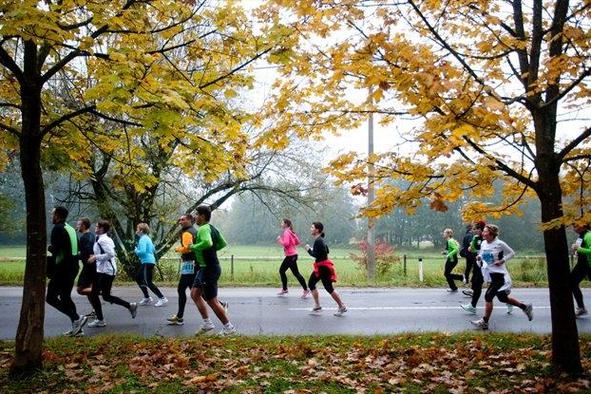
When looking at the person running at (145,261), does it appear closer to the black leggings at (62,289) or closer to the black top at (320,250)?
the black leggings at (62,289)

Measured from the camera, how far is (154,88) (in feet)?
13.7

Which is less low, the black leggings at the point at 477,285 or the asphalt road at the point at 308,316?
the black leggings at the point at 477,285

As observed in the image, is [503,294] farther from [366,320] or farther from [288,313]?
[288,313]

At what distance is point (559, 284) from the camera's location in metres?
4.99

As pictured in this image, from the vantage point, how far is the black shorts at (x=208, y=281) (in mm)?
6922

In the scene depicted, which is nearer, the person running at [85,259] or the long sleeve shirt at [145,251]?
the person running at [85,259]

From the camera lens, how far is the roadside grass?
15.4ft

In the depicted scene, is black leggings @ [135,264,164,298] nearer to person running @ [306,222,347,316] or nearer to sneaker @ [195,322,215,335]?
sneaker @ [195,322,215,335]

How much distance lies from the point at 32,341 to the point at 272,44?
13.4 ft

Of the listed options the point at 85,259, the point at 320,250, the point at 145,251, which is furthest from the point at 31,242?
the point at 320,250

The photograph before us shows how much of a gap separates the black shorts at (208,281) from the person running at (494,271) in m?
4.48

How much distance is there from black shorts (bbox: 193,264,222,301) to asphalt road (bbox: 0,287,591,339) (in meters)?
0.95

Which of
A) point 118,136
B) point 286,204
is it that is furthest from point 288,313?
point 286,204

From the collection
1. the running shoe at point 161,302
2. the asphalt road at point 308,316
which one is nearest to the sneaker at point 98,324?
the asphalt road at point 308,316
